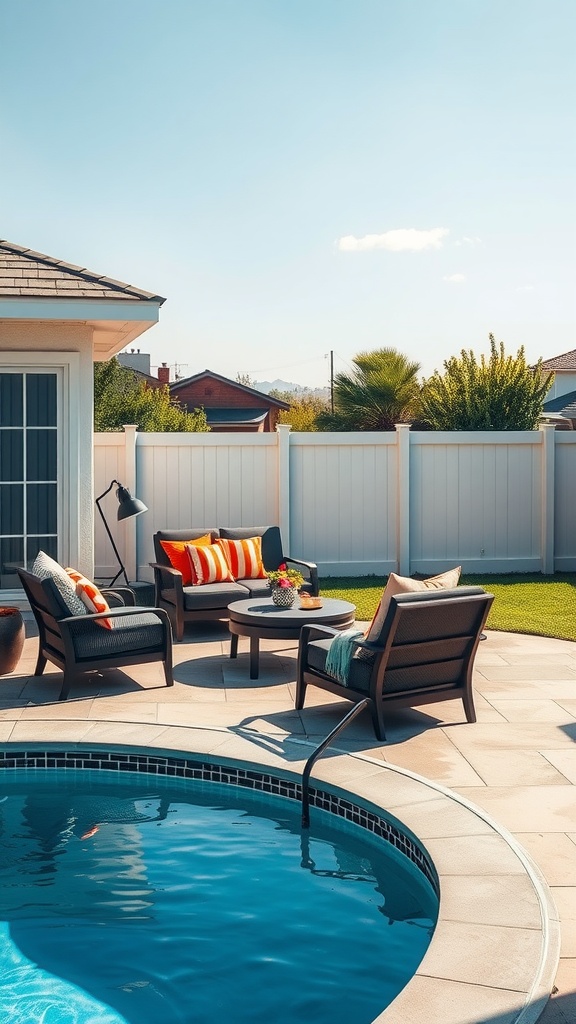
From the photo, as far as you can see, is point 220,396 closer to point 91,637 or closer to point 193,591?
point 193,591

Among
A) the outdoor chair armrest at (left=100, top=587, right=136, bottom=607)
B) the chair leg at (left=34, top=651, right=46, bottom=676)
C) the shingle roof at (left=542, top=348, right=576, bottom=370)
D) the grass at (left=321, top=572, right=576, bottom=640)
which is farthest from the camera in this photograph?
the shingle roof at (left=542, top=348, right=576, bottom=370)

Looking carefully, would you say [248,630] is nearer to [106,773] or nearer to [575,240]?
[106,773]

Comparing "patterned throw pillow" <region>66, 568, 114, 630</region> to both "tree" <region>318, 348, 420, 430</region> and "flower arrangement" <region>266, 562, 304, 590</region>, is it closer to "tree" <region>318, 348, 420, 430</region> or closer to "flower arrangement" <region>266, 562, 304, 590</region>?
"flower arrangement" <region>266, 562, 304, 590</region>

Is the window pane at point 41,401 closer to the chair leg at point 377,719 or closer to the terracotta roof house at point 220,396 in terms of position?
the chair leg at point 377,719

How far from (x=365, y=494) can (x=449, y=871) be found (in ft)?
28.9

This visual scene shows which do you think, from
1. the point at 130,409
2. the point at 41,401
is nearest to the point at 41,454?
the point at 41,401

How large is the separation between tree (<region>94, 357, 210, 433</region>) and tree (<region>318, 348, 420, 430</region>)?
6.76 metres

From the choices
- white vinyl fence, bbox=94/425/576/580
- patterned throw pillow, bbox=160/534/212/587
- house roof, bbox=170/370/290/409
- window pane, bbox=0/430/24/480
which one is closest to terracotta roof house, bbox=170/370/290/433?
house roof, bbox=170/370/290/409

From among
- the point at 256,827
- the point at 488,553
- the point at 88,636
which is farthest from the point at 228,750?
the point at 488,553

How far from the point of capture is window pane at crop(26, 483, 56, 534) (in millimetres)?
9281

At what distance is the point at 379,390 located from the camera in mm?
22203

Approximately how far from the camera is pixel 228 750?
5.36 metres

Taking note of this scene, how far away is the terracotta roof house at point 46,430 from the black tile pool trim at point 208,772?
12.9ft

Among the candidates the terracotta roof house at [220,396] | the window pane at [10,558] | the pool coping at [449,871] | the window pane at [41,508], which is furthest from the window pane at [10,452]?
the terracotta roof house at [220,396]
